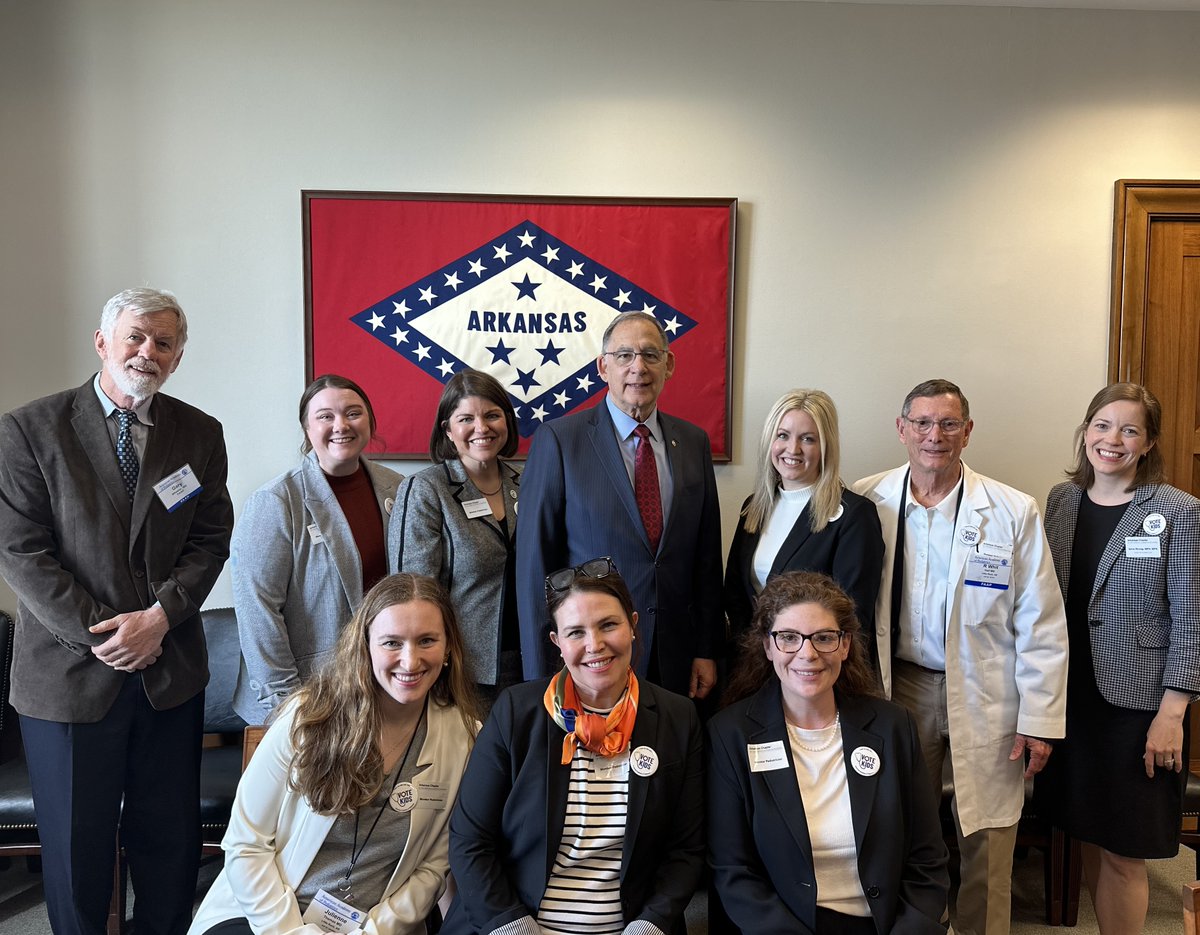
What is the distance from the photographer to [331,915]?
2.06m

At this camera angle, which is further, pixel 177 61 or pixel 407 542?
pixel 177 61

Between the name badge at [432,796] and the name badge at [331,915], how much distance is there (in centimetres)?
27


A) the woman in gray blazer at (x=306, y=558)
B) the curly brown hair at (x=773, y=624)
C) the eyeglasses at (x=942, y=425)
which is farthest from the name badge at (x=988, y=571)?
the woman in gray blazer at (x=306, y=558)

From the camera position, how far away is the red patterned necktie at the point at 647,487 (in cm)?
265

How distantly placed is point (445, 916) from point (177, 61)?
10.9 feet

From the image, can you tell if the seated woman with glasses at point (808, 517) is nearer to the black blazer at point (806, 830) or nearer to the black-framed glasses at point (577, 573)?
the black blazer at point (806, 830)

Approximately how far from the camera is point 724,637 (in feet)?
9.34

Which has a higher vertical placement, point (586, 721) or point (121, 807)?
point (586, 721)

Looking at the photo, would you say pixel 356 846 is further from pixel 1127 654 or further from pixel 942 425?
pixel 1127 654

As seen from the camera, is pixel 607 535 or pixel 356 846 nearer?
pixel 356 846

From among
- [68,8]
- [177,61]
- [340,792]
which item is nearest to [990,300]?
[340,792]

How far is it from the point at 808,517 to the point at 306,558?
5.05ft

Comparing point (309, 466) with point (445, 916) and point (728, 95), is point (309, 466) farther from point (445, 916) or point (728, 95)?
point (728, 95)

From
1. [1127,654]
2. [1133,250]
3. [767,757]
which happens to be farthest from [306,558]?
[1133,250]
